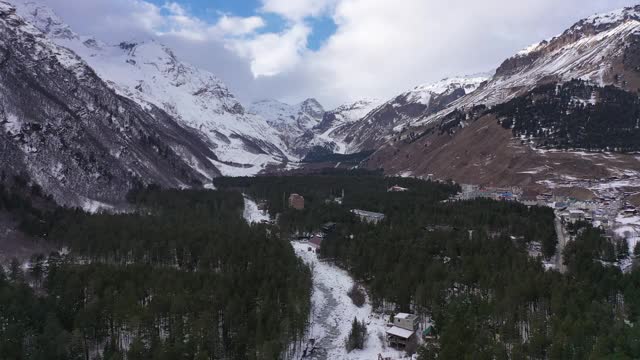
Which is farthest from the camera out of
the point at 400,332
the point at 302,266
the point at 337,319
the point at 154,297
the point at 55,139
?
the point at 55,139

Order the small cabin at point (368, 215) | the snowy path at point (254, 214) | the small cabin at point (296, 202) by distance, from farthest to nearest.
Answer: the small cabin at point (296, 202) < the snowy path at point (254, 214) < the small cabin at point (368, 215)

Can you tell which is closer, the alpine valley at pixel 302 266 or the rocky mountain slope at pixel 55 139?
the alpine valley at pixel 302 266

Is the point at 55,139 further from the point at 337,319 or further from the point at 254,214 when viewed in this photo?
the point at 337,319

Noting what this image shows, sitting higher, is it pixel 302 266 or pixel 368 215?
pixel 368 215

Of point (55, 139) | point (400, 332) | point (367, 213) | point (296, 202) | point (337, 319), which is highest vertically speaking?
point (55, 139)

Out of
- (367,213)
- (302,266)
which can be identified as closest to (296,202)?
(367,213)

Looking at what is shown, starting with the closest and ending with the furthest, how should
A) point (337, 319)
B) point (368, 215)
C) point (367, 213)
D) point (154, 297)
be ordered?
point (154, 297), point (337, 319), point (368, 215), point (367, 213)

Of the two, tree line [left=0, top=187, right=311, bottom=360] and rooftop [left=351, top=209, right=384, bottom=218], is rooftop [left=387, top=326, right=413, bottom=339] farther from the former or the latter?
rooftop [left=351, top=209, right=384, bottom=218]

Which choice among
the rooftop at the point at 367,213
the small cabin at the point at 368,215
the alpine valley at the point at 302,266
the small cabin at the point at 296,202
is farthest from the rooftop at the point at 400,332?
the small cabin at the point at 296,202

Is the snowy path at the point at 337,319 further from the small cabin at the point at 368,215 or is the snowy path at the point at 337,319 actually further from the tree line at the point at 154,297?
the small cabin at the point at 368,215
